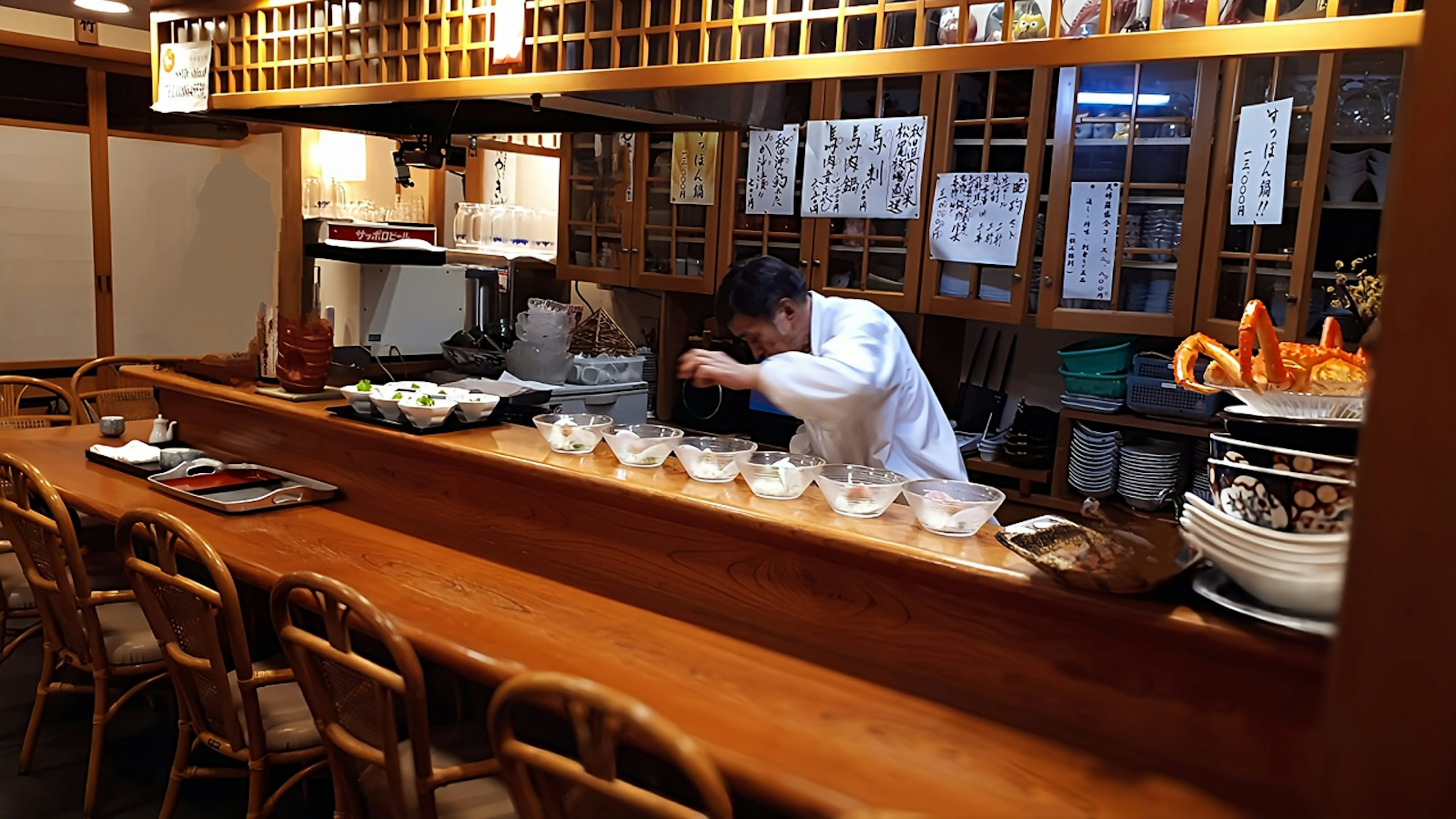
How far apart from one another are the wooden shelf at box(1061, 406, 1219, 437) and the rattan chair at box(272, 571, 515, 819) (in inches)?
88.4

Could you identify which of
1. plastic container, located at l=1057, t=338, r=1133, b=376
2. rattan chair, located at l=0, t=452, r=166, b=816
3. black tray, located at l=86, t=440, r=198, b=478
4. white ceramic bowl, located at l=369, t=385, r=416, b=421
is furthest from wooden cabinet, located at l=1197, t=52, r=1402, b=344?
black tray, located at l=86, t=440, r=198, b=478

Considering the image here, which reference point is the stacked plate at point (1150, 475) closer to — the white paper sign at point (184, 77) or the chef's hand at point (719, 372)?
the chef's hand at point (719, 372)

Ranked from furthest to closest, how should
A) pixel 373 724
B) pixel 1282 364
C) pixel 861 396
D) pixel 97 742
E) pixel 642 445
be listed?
pixel 97 742 → pixel 861 396 → pixel 642 445 → pixel 373 724 → pixel 1282 364

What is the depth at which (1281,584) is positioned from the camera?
1436 millimetres

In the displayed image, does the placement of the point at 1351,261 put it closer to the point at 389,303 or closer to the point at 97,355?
the point at 389,303

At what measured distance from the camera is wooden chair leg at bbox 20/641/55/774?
2.75m

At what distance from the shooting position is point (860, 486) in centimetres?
198

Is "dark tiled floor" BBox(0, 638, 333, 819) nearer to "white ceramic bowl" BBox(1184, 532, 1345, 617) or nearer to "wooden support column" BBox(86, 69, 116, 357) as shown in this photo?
"white ceramic bowl" BBox(1184, 532, 1345, 617)

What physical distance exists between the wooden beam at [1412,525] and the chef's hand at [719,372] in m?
1.53

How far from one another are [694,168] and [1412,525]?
12.3ft

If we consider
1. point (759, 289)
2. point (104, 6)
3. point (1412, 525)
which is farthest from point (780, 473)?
point (104, 6)

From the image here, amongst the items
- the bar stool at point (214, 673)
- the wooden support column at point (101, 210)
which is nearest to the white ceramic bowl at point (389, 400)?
the bar stool at point (214, 673)

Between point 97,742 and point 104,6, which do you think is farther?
point 104,6

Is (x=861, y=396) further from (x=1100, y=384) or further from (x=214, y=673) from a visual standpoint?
(x=214, y=673)
